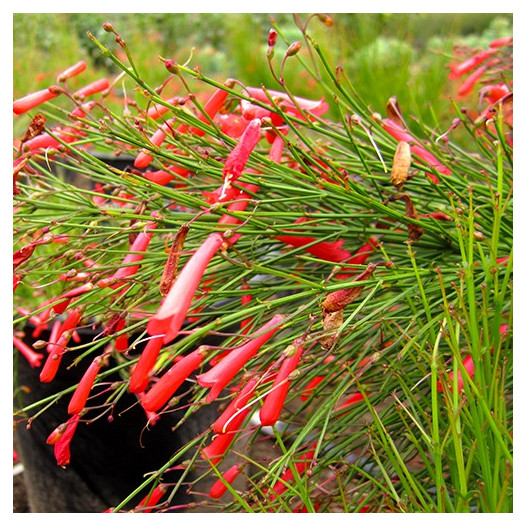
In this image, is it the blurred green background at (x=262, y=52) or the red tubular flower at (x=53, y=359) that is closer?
the red tubular flower at (x=53, y=359)

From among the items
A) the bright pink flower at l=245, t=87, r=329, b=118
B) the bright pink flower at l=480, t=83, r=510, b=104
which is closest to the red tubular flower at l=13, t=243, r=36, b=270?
the bright pink flower at l=245, t=87, r=329, b=118

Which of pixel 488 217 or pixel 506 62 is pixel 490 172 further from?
pixel 506 62

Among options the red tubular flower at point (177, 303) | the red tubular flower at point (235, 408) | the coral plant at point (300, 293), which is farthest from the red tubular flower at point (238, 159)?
the red tubular flower at point (235, 408)

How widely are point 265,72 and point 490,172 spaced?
10.9 feet

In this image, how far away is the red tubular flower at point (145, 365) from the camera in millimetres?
666

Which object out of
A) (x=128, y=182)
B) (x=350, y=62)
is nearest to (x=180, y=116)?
(x=128, y=182)

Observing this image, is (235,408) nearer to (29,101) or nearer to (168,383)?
(168,383)

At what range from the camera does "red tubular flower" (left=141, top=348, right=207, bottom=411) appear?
0.64m

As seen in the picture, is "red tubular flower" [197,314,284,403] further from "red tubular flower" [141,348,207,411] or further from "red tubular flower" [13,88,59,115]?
"red tubular flower" [13,88,59,115]

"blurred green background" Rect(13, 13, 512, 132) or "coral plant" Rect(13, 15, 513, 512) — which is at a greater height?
"blurred green background" Rect(13, 13, 512, 132)

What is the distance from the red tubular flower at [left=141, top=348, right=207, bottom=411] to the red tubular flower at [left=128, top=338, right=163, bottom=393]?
0.03 meters

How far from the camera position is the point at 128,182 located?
88 centimetres

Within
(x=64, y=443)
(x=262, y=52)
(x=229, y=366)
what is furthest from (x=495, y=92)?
(x=262, y=52)

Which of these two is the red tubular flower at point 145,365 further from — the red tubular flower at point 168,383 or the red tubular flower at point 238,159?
the red tubular flower at point 238,159
